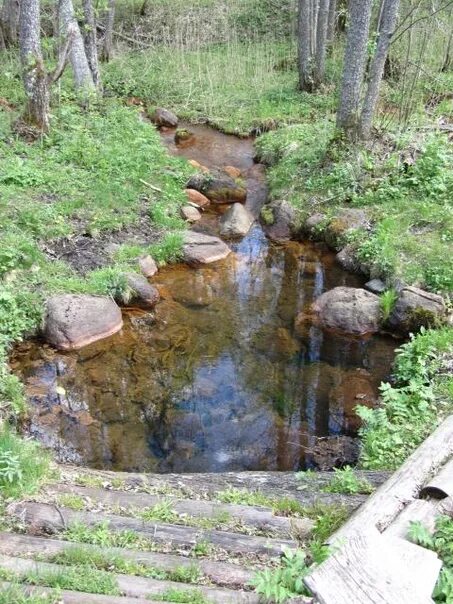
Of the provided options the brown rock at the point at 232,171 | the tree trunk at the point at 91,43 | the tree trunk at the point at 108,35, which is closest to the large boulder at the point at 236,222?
the brown rock at the point at 232,171

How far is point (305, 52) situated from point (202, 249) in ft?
28.4

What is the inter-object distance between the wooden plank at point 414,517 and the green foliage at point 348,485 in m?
0.77

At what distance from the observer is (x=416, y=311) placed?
747 cm

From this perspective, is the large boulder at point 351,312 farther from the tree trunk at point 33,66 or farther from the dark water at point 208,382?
the tree trunk at point 33,66

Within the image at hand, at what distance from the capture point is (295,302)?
850 centimetres

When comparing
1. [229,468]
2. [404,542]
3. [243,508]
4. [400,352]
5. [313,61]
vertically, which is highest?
[313,61]

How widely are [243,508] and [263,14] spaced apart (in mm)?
20226

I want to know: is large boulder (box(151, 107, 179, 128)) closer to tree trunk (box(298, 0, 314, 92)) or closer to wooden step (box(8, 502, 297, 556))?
tree trunk (box(298, 0, 314, 92))

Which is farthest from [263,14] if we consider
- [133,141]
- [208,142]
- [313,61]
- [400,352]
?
[400,352]

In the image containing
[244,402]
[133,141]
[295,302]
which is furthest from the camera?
[133,141]

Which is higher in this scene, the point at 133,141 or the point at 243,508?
the point at 133,141

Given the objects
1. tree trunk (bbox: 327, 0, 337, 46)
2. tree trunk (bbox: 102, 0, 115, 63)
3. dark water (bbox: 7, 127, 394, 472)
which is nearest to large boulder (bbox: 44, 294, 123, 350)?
dark water (bbox: 7, 127, 394, 472)

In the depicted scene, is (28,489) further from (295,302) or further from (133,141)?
(133,141)

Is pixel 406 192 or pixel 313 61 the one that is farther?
pixel 313 61
